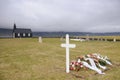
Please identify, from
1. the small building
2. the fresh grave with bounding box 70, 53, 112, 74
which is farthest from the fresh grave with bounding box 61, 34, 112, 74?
the small building

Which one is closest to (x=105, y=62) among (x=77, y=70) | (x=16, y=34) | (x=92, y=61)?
(x=92, y=61)

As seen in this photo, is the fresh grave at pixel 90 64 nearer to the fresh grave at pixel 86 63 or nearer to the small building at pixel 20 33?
the fresh grave at pixel 86 63

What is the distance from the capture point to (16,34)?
118750 mm

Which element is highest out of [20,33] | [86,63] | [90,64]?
[20,33]

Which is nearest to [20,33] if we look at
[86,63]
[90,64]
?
[90,64]

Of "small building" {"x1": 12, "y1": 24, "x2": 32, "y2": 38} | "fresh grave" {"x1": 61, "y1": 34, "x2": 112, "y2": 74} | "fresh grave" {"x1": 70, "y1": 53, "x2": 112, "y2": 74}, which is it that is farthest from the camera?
"small building" {"x1": 12, "y1": 24, "x2": 32, "y2": 38}

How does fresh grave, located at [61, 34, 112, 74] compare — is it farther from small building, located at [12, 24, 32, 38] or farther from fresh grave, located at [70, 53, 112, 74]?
small building, located at [12, 24, 32, 38]

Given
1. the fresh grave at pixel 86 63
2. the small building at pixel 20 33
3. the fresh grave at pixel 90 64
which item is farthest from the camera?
the small building at pixel 20 33

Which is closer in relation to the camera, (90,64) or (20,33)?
(90,64)

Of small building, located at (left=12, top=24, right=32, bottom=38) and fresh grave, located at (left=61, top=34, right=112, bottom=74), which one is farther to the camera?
small building, located at (left=12, top=24, right=32, bottom=38)

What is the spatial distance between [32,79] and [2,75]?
7.23ft

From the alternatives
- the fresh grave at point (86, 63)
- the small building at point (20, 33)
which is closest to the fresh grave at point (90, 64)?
the fresh grave at point (86, 63)

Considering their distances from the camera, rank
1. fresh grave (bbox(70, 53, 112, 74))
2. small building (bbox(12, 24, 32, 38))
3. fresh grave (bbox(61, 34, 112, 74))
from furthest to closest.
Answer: small building (bbox(12, 24, 32, 38)) < fresh grave (bbox(70, 53, 112, 74)) < fresh grave (bbox(61, 34, 112, 74))

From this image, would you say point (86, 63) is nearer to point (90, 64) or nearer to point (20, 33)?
point (90, 64)
